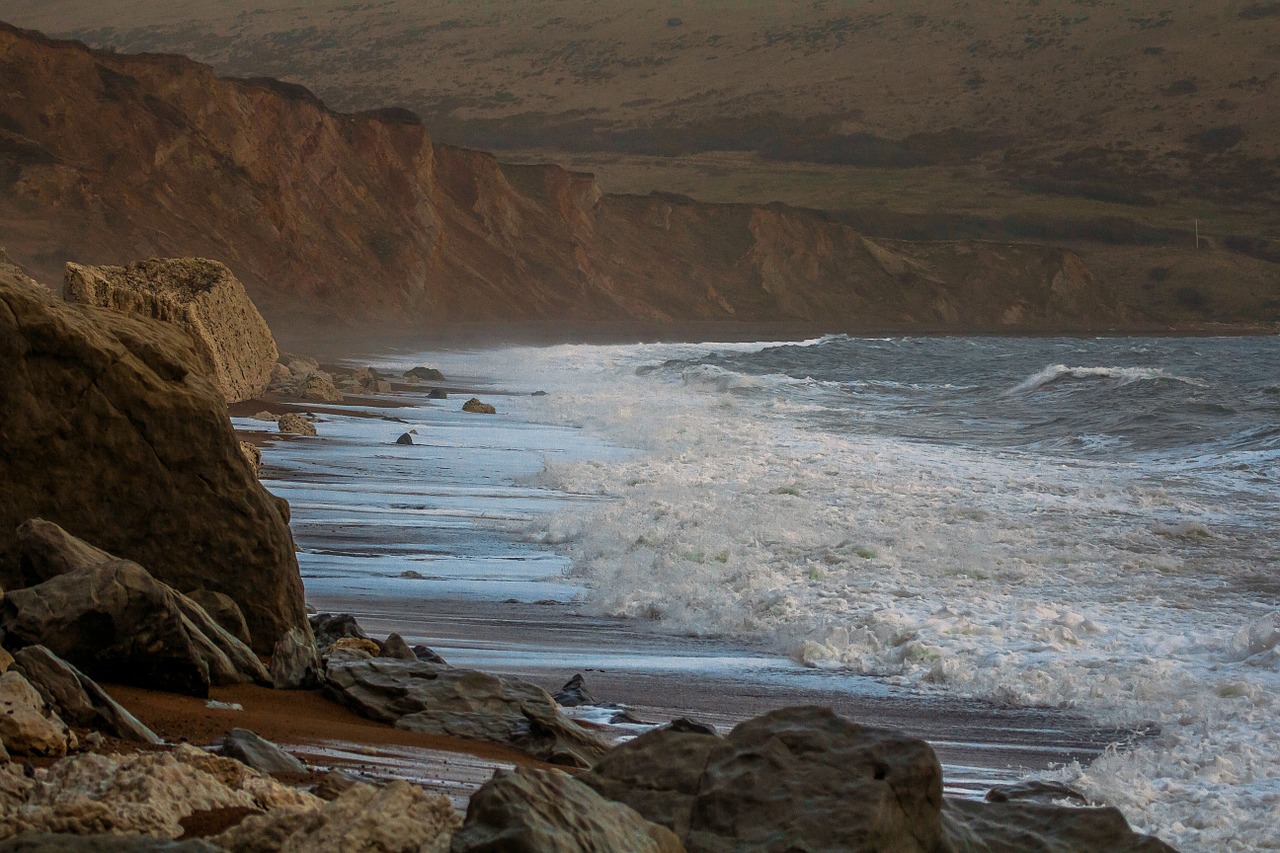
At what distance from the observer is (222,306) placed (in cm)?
1972

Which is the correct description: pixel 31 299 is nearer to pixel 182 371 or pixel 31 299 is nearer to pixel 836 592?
pixel 182 371

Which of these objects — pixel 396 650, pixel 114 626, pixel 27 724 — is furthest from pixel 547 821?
pixel 396 650

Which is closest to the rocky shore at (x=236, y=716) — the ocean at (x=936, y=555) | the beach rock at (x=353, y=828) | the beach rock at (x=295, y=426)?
the beach rock at (x=353, y=828)

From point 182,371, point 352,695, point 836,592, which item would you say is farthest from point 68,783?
point 836,592

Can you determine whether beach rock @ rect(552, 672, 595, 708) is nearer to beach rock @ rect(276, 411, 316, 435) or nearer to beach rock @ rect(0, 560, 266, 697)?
beach rock @ rect(0, 560, 266, 697)

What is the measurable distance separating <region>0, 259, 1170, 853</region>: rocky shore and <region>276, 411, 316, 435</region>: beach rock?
10195mm

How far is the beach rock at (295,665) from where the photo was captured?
17.9ft

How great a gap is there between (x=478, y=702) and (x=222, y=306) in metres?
15.8

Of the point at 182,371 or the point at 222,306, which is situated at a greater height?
the point at 222,306

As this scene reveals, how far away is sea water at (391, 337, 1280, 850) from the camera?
5895 mm

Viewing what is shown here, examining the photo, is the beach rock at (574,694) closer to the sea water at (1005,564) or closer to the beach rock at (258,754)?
the sea water at (1005,564)

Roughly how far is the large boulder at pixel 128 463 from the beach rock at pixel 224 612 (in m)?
0.10

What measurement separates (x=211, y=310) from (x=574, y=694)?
14701mm

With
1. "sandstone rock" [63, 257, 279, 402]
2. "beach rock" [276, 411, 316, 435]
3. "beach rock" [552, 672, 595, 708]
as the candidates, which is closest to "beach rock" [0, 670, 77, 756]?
"beach rock" [552, 672, 595, 708]
